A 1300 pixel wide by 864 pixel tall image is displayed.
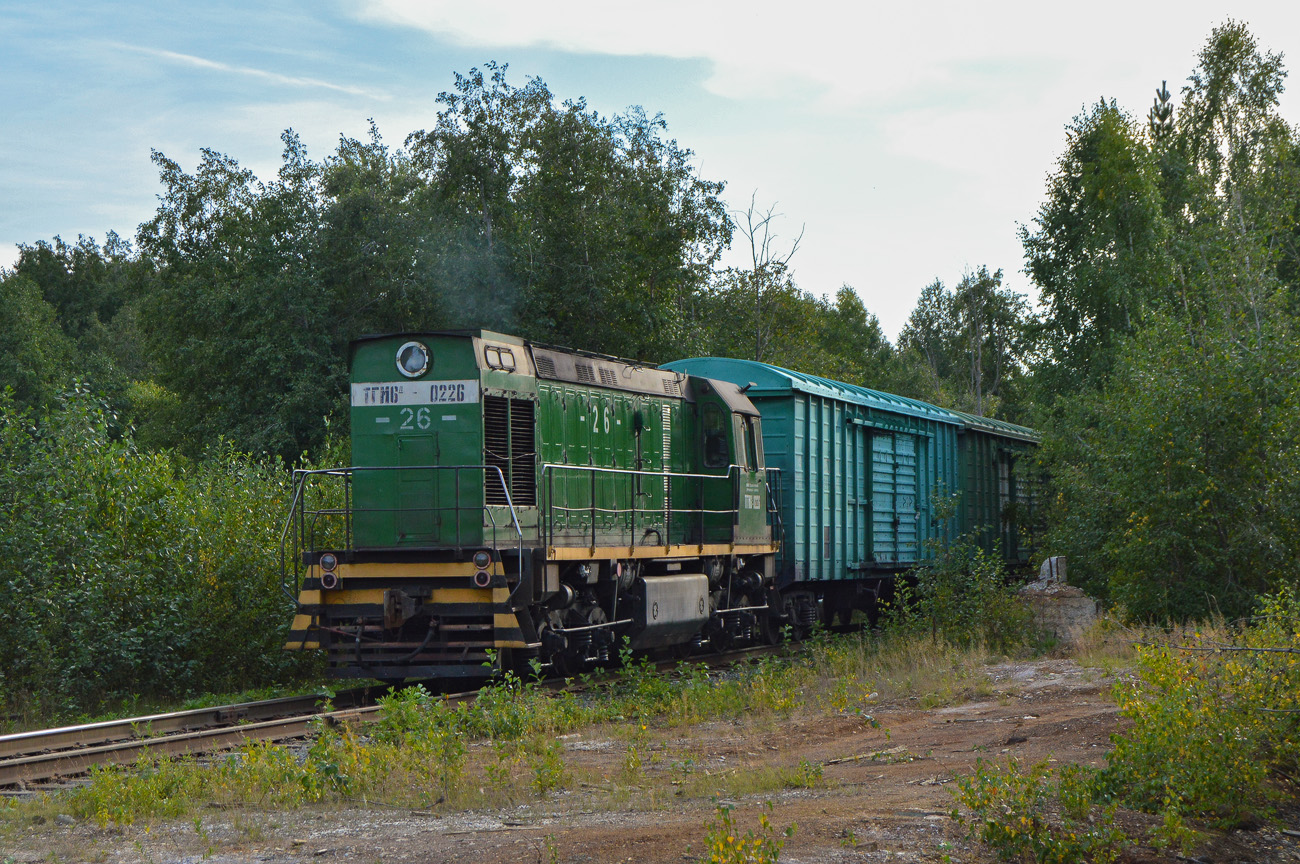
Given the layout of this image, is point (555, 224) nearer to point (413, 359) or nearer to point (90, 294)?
point (413, 359)

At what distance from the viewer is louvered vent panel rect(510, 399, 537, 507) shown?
1176cm

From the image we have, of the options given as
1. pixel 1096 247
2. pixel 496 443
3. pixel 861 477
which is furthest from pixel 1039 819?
pixel 1096 247

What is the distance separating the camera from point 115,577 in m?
12.3

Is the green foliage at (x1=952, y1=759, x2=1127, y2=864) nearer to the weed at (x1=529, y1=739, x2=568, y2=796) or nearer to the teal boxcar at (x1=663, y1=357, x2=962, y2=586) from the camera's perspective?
the weed at (x1=529, y1=739, x2=568, y2=796)

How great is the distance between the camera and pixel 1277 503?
14.0m

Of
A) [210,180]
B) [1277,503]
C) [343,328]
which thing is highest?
[210,180]

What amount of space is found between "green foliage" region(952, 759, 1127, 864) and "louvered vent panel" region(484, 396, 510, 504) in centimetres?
631

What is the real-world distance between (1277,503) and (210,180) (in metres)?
32.1

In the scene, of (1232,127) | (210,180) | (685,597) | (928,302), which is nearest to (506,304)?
(210,180)

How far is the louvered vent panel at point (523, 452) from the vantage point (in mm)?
11758

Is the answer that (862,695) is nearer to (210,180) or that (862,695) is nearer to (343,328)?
(343,328)

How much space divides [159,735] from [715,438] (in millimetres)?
8053

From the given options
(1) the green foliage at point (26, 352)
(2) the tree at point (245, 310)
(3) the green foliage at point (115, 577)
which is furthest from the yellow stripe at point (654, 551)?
(1) the green foliage at point (26, 352)

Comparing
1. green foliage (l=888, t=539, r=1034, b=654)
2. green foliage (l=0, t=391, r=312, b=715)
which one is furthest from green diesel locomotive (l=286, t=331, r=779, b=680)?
green foliage (l=888, t=539, r=1034, b=654)
